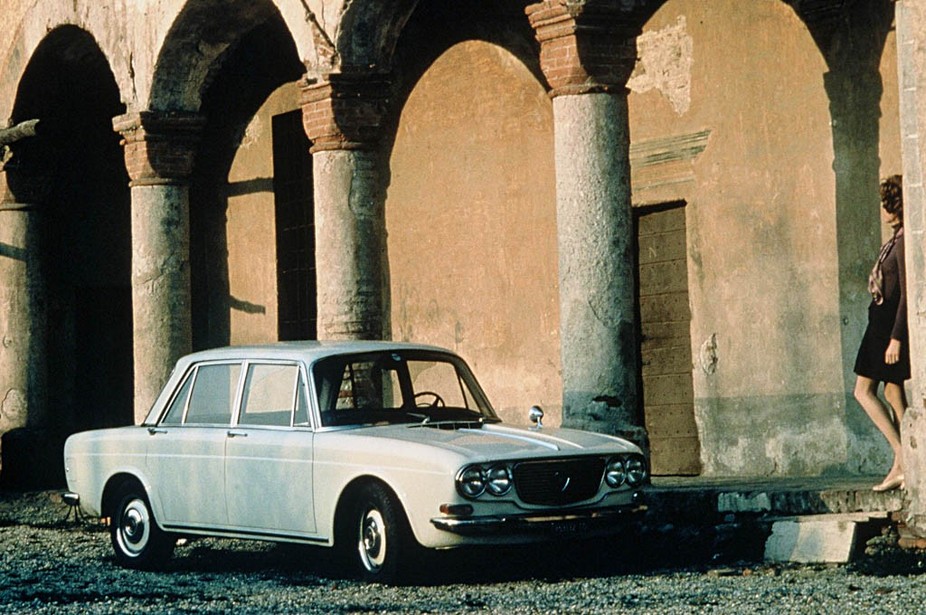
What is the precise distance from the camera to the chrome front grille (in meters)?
8.53

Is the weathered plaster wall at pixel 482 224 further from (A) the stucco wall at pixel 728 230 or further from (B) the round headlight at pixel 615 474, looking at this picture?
(B) the round headlight at pixel 615 474

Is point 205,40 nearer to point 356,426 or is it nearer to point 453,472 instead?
point 356,426

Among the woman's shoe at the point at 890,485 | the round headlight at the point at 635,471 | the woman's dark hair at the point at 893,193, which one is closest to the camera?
the round headlight at the point at 635,471

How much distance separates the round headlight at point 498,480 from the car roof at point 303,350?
1.53 metres

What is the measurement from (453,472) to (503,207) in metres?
6.74

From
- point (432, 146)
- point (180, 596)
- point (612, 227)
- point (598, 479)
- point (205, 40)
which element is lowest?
point (180, 596)

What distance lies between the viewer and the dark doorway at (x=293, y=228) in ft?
56.1

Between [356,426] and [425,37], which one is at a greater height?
[425,37]

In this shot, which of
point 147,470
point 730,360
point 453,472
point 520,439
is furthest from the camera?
point 730,360

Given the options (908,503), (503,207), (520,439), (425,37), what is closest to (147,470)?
(520,439)

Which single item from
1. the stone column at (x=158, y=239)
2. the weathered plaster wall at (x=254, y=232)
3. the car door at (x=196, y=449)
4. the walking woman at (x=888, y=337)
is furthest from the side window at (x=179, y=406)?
the weathered plaster wall at (x=254, y=232)

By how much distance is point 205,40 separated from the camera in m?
14.9

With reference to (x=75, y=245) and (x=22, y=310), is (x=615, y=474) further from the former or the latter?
(x=75, y=245)

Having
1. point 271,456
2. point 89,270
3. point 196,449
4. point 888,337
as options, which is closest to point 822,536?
point 888,337
